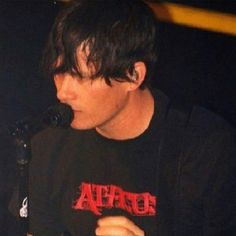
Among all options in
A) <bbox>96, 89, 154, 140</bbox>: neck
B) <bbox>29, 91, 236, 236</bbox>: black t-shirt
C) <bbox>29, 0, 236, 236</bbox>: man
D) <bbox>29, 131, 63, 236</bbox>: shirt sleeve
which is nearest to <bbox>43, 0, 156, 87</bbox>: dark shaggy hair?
<bbox>29, 0, 236, 236</bbox>: man

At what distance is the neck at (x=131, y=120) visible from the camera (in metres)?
2.07

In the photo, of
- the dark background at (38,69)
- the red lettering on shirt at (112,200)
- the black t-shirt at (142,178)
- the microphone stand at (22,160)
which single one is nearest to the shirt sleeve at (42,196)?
the black t-shirt at (142,178)

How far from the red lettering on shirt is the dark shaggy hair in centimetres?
44

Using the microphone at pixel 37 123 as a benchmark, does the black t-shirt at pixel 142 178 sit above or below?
below

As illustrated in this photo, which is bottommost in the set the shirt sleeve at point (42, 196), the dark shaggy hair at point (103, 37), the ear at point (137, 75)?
the shirt sleeve at point (42, 196)

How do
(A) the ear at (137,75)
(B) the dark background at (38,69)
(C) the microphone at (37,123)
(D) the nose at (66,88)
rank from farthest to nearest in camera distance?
(B) the dark background at (38,69)
(A) the ear at (137,75)
(D) the nose at (66,88)
(C) the microphone at (37,123)

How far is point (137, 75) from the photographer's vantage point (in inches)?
81.8

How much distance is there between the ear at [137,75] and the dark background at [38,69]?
0.18 meters

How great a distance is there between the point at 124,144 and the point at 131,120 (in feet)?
0.32

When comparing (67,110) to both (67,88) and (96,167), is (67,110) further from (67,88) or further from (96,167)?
(96,167)

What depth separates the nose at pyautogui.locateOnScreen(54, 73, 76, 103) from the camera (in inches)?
74.2

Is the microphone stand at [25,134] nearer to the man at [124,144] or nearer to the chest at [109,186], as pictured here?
the man at [124,144]

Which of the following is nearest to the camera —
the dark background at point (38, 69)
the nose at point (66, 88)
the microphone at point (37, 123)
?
the microphone at point (37, 123)

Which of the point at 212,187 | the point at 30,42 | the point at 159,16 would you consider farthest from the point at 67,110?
the point at 30,42
